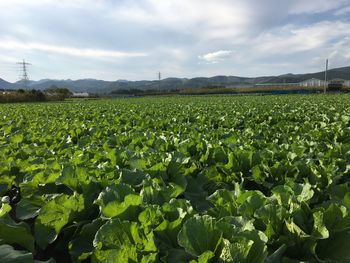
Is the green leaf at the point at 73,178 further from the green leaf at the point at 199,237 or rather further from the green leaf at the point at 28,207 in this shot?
the green leaf at the point at 199,237

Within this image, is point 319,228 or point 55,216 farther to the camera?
point 55,216

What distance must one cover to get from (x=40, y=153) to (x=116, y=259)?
12.1ft

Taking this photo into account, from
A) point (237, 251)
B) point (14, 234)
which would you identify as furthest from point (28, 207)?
point (237, 251)

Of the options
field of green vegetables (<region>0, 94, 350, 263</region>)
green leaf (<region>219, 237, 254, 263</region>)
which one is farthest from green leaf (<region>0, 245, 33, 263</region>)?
green leaf (<region>219, 237, 254, 263</region>)

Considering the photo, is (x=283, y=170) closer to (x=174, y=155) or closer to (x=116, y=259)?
(x=174, y=155)

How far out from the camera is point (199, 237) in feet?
5.46

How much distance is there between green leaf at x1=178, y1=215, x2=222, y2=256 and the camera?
163 cm

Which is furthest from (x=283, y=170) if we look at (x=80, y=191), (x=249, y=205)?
(x=80, y=191)

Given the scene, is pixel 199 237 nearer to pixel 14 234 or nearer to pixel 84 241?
pixel 84 241

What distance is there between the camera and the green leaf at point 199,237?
1632mm

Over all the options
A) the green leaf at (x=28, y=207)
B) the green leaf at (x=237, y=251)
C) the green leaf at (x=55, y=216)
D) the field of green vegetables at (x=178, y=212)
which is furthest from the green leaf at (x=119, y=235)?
the green leaf at (x=28, y=207)

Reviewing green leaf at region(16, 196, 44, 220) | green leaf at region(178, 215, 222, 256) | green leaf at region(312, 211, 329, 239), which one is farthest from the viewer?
green leaf at region(16, 196, 44, 220)

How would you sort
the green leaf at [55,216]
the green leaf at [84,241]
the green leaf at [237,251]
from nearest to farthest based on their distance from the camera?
the green leaf at [237,251]
the green leaf at [84,241]
the green leaf at [55,216]

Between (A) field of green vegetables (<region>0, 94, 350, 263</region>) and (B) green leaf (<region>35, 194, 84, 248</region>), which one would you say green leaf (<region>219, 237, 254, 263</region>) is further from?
(B) green leaf (<region>35, 194, 84, 248</region>)
